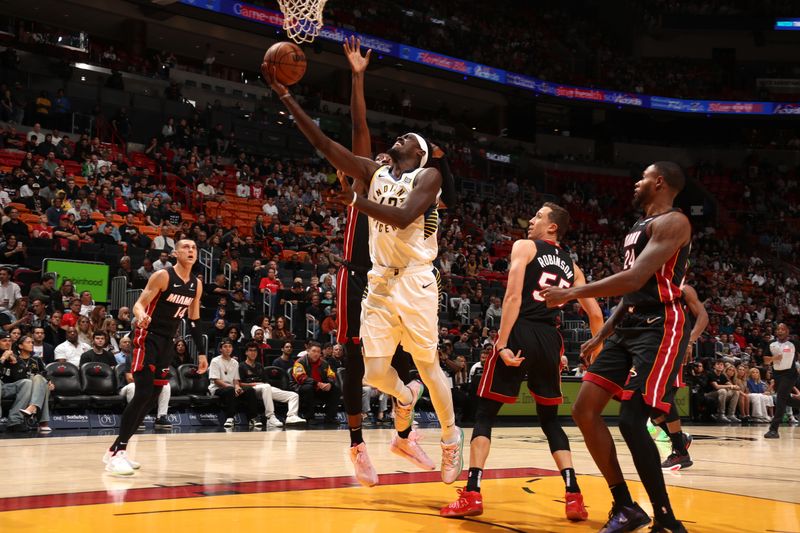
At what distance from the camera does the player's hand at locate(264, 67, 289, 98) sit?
5.05 meters

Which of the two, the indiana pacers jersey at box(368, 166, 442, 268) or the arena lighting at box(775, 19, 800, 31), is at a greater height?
the arena lighting at box(775, 19, 800, 31)

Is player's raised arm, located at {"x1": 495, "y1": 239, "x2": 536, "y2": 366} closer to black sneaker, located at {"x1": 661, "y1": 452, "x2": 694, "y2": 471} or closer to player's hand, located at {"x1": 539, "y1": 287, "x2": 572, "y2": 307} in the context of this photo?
player's hand, located at {"x1": 539, "y1": 287, "x2": 572, "y2": 307}

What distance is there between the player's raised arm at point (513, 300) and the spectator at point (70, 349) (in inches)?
339

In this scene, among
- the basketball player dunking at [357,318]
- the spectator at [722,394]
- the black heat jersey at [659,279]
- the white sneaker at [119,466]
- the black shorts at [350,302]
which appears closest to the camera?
the black heat jersey at [659,279]

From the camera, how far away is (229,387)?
512 inches

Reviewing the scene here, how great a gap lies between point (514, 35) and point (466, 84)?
11.9 ft

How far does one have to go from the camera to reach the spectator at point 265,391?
13102 millimetres

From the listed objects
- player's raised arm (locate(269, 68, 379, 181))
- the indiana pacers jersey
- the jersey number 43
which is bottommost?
the jersey number 43

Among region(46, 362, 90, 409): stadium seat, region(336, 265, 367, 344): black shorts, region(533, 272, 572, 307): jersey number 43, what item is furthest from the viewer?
region(46, 362, 90, 409): stadium seat

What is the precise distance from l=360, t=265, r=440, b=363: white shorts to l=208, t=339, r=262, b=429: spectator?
7.89 meters

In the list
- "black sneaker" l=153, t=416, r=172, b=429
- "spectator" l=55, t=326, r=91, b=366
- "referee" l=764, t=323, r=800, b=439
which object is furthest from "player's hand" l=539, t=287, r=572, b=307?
"referee" l=764, t=323, r=800, b=439

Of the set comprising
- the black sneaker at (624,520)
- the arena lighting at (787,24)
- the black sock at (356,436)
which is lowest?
the black sneaker at (624,520)

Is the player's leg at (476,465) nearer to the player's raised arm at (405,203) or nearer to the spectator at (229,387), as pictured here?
the player's raised arm at (405,203)

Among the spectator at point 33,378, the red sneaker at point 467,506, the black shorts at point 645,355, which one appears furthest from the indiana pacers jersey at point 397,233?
the spectator at point 33,378
